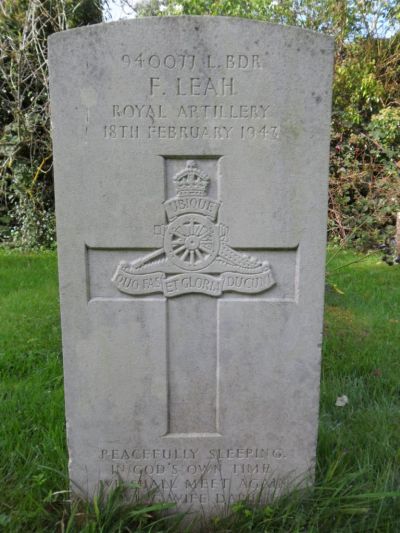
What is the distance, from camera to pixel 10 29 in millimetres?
6129

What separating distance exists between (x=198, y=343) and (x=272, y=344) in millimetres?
310

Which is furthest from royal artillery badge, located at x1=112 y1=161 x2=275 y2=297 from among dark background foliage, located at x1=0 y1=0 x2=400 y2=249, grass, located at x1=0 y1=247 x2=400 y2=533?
dark background foliage, located at x1=0 y1=0 x2=400 y2=249

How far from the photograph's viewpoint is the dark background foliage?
616cm

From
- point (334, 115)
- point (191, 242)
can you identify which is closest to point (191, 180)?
point (191, 242)

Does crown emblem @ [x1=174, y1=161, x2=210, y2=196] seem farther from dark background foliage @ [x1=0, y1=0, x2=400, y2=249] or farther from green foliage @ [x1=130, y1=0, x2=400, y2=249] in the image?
green foliage @ [x1=130, y1=0, x2=400, y2=249]

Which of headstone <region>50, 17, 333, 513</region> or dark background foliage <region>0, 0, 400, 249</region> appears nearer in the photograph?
headstone <region>50, 17, 333, 513</region>

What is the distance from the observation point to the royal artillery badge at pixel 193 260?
73.6 inches

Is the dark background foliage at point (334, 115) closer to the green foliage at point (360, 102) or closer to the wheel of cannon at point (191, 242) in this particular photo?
the green foliage at point (360, 102)

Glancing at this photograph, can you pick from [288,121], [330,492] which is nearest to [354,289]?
[330,492]

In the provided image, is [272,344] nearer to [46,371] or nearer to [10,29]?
[46,371]

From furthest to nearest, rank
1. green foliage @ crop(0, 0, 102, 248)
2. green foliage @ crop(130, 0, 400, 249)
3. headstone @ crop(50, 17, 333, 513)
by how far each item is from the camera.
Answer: green foliage @ crop(130, 0, 400, 249) < green foliage @ crop(0, 0, 102, 248) < headstone @ crop(50, 17, 333, 513)

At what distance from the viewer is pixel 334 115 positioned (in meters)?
7.29

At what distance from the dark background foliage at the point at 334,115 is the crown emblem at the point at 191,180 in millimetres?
4554

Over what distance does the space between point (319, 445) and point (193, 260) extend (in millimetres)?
1224
